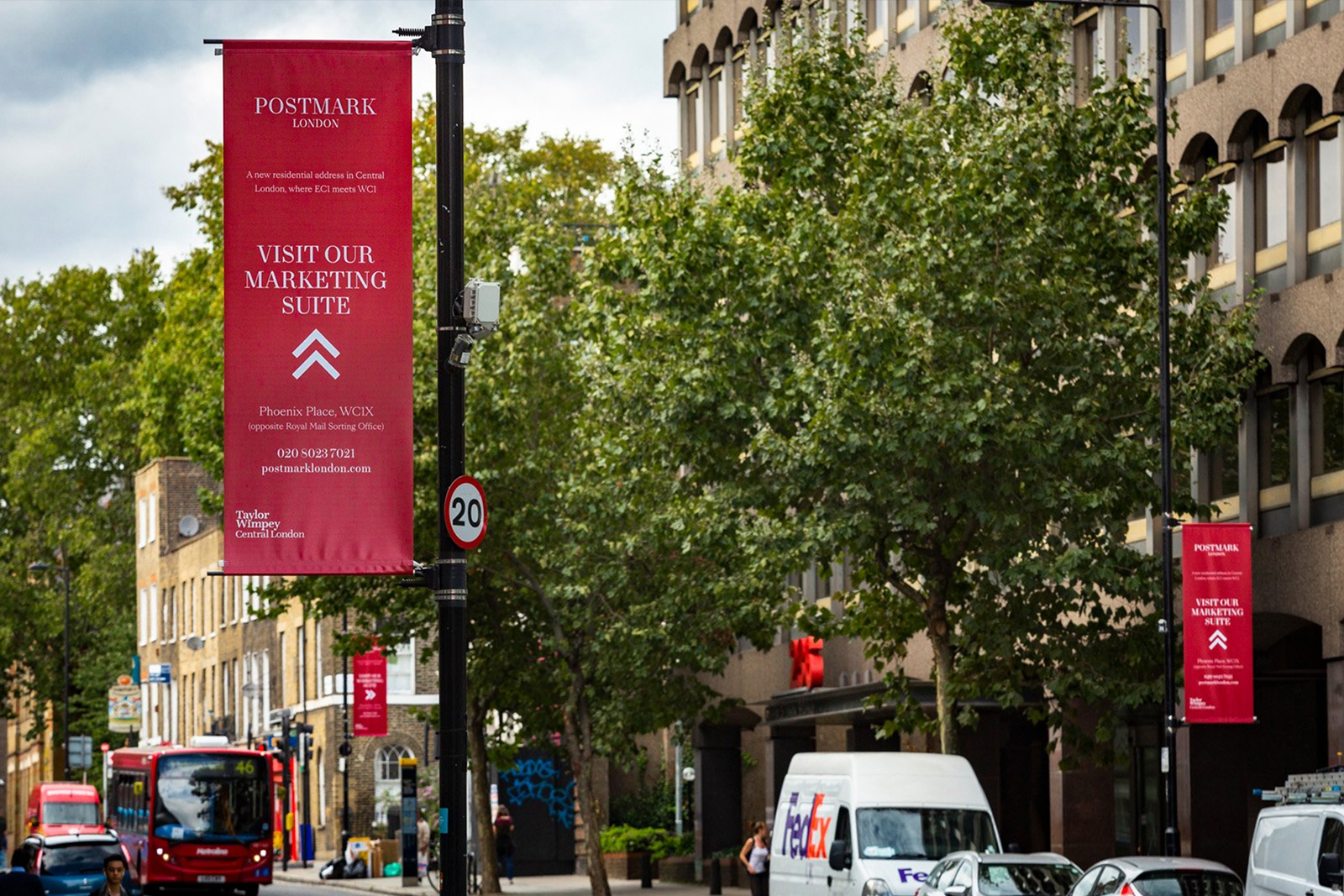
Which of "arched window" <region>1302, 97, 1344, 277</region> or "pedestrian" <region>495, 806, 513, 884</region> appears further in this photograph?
"pedestrian" <region>495, 806, 513, 884</region>

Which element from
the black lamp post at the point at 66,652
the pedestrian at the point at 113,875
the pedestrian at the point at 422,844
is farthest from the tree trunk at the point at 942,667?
the black lamp post at the point at 66,652

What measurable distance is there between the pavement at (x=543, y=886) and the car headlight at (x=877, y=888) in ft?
75.5

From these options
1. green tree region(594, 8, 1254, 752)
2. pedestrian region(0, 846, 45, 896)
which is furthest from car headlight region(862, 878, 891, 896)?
pedestrian region(0, 846, 45, 896)

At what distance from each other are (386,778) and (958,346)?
48569mm

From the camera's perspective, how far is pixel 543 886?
56.9 m

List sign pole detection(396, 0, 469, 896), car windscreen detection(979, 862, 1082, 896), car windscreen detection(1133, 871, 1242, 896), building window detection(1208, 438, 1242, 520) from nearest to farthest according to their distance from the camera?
sign pole detection(396, 0, 469, 896) < car windscreen detection(1133, 871, 1242, 896) < car windscreen detection(979, 862, 1082, 896) < building window detection(1208, 438, 1242, 520)

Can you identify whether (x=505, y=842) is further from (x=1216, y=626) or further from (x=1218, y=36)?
(x=1216, y=626)

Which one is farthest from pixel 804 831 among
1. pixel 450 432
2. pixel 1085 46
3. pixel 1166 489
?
pixel 450 432

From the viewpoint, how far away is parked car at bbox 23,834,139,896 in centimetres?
3481

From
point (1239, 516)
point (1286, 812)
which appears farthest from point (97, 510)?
point (1286, 812)

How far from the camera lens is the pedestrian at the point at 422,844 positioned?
199 ft

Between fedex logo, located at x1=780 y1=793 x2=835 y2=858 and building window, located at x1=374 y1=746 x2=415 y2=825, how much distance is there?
44.8m

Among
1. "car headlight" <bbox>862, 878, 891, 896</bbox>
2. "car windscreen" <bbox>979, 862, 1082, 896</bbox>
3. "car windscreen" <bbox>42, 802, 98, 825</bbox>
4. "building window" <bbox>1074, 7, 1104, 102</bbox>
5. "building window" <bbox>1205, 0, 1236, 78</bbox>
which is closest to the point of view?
"car windscreen" <bbox>979, 862, 1082, 896</bbox>

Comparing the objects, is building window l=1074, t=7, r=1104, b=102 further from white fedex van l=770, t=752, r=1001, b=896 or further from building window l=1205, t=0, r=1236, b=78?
white fedex van l=770, t=752, r=1001, b=896
